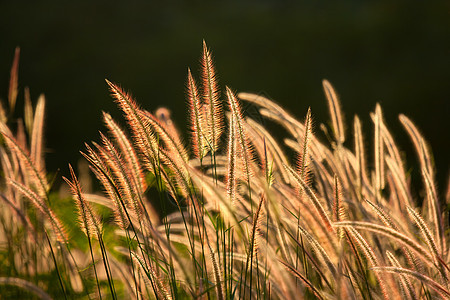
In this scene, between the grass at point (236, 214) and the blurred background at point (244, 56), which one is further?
the blurred background at point (244, 56)

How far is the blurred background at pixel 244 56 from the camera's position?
2.33 meters

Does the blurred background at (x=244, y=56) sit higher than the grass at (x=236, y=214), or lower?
higher

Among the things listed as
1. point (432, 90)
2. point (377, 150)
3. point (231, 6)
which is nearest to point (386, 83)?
point (432, 90)

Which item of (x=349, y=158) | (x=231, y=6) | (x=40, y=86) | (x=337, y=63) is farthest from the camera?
(x=40, y=86)

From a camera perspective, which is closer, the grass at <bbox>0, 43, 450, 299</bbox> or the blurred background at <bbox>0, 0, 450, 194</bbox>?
the grass at <bbox>0, 43, 450, 299</bbox>

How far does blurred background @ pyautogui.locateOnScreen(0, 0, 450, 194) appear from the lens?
233cm

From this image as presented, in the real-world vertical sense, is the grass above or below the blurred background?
below

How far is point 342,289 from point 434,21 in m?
2.36

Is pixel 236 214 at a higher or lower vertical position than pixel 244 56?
lower

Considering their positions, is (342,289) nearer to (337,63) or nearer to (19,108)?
(337,63)

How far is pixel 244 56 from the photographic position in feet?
8.73

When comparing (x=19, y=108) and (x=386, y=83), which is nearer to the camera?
(x=386, y=83)

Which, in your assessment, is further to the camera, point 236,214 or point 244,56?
point 244,56

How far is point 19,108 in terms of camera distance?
113 inches
